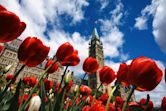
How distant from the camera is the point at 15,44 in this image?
196ft

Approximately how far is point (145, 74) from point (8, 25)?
0.64 m

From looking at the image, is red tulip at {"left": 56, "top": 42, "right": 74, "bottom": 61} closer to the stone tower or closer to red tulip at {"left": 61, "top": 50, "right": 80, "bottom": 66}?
red tulip at {"left": 61, "top": 50, "right": 80, "bottom": 66}

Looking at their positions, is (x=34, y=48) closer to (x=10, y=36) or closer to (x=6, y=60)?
(x=10, y=36)

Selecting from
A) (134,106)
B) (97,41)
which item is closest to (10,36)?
(134,106)

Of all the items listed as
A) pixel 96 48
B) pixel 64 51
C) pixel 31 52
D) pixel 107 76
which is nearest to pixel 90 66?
pixel 107 76

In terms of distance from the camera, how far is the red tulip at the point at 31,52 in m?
1.06

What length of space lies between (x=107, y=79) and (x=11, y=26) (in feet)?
3.75

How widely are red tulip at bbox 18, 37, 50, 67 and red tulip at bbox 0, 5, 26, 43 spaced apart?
0.45 ft

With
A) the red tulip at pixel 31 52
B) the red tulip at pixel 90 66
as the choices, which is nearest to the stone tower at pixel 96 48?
the red tulip at pixel 90 66

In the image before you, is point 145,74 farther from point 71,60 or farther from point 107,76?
point 107,76

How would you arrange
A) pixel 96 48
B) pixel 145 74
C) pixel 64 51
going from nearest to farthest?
pixel 145 74
pixel 64 51
pixel 96 48

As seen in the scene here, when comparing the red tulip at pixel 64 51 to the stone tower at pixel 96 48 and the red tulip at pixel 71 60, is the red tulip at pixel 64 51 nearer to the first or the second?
the red tulip at pixel 71 60

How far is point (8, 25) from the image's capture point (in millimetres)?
888

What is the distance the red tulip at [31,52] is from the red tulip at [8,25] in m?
0.14
